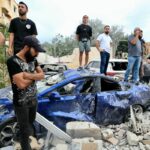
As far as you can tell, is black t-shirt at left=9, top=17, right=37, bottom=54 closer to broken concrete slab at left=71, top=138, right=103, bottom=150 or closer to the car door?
the car door

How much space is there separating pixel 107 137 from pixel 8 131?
6.33ft

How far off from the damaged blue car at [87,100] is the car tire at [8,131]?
20 centimetres

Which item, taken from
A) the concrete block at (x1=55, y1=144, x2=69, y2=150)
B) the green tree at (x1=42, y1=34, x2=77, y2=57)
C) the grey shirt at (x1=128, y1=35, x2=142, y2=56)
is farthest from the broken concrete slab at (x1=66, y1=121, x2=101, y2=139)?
the green tree at (x1=42, y1=34, x2=77, y2=57)

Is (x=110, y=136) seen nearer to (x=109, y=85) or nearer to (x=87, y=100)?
(x=87, y=100)

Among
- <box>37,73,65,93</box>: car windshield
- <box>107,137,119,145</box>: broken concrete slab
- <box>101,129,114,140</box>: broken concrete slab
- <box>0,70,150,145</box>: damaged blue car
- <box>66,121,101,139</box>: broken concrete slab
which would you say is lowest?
<box>107,137,119,145</box>: broken concrete slab

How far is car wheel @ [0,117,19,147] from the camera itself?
21.2 ft

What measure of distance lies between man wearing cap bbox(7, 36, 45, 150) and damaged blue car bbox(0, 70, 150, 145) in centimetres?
152

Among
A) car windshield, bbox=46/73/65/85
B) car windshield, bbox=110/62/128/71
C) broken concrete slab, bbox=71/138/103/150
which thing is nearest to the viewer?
broken concrete slab, bbox=71/138/103/150

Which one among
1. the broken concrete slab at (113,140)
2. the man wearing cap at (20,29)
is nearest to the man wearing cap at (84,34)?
the man wearing cap at (20,29)

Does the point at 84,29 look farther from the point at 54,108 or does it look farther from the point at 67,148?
the point at 67,148

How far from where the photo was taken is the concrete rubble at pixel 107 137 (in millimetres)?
6215

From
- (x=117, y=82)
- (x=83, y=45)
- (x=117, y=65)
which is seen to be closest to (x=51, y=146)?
(x=117, y=82)

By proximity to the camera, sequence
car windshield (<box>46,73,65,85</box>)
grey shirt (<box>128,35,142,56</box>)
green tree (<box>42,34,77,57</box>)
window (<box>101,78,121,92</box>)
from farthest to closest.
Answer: green tree (<box>42,34,77,57</box>), grey shirt (<box>128,35,142,56</box>), window (<box>101,78,121,92</box>), car windshield (<box>46,73,65,85</box>)

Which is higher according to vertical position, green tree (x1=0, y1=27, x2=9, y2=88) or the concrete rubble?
green tree (x1=0, y1=27, x2=9, y2=88)
